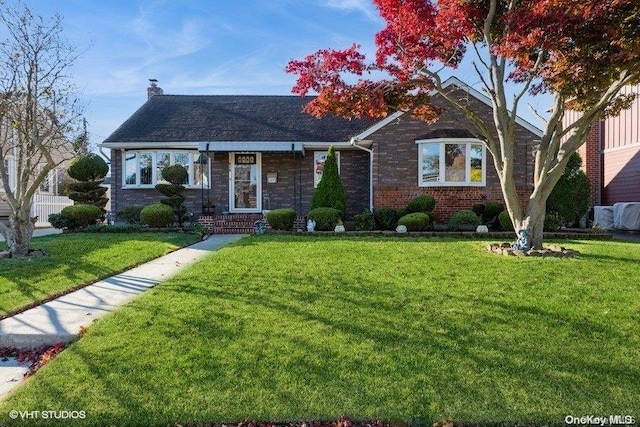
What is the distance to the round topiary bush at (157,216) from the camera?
14000 mm

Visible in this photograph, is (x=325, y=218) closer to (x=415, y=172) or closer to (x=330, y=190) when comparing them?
(x=330, y=190)

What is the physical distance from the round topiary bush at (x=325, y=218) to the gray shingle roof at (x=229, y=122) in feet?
13.4

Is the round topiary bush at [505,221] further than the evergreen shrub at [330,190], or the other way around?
the evergreen shrub at [330,190]

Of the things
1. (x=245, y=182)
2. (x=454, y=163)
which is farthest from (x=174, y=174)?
(x=454, y=163)

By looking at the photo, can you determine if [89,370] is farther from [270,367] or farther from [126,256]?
[126,256]

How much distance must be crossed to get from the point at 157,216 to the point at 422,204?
8353mm

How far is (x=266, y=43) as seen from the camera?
1385 cm

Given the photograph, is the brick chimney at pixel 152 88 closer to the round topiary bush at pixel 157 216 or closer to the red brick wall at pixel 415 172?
the round topiary bush at pixel 157 216

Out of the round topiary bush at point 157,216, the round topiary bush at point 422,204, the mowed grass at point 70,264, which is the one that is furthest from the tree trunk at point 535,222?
the round topiary bush at point 157,216

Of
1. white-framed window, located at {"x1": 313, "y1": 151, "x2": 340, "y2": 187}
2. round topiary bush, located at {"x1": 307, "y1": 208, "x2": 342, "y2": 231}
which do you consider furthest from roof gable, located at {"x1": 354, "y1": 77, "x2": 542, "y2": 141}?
round topiary bush, located at {"x1": 307, "y1": 208, "x2": 342, "y2": 231}

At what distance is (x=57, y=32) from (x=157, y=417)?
9.39 meters

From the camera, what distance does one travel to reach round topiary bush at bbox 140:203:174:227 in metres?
14.0

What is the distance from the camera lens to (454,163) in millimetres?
14719

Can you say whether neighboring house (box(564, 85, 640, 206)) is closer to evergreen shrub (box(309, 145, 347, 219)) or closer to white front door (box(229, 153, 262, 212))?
evergreen shrub (box(309, 145, 347, 219))
